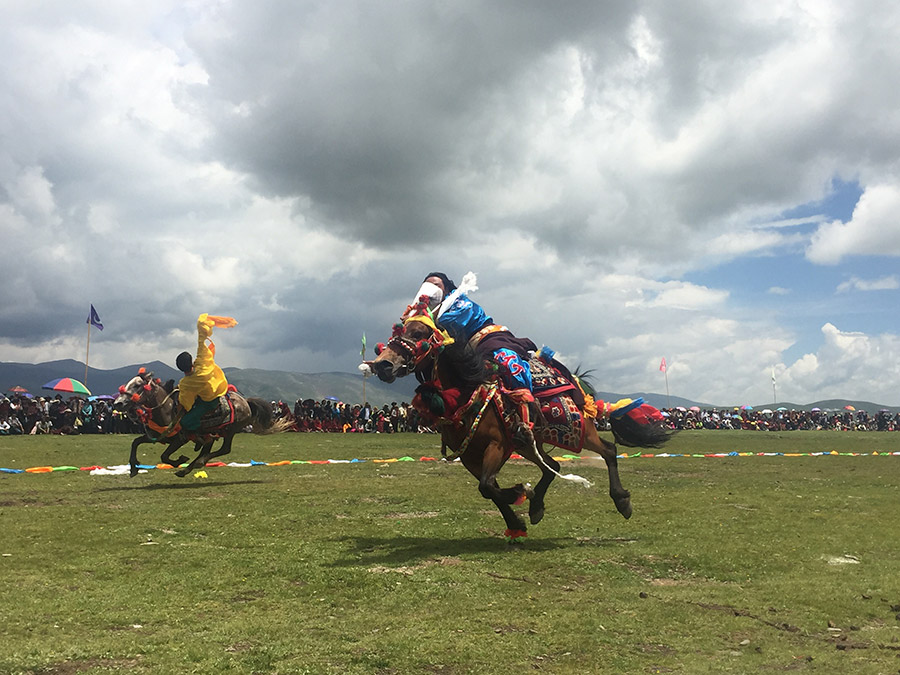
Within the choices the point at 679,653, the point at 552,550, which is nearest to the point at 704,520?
the point at 552,550

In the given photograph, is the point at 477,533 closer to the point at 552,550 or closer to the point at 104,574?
the point at 552,550

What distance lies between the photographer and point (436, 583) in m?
6.71

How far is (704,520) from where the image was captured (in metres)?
10.4

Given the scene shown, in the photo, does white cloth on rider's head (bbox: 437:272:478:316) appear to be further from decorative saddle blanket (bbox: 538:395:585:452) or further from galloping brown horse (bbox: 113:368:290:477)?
galloping brown horse (bbox: 113:368:290:477)

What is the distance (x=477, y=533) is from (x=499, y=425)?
1.71 m

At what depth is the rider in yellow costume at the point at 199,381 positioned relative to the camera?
14.2 metres

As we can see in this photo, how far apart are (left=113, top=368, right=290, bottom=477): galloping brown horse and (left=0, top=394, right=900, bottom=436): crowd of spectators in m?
2.58

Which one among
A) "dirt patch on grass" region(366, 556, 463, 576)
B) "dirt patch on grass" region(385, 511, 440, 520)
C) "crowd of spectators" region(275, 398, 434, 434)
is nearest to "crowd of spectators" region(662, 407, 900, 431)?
"crowd of spectators" region(275, 398, 434, 434)

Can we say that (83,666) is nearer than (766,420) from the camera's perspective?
Yes

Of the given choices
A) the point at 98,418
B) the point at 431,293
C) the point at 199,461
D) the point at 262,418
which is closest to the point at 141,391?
the point at 199,461

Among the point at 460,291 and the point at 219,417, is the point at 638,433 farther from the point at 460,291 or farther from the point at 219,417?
the point at 219,417

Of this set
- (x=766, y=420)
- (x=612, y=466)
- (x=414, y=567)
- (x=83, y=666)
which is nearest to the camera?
(x=83, y=666)

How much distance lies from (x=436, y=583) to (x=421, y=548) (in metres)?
1.68

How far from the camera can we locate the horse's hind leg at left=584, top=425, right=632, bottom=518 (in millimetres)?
9570
